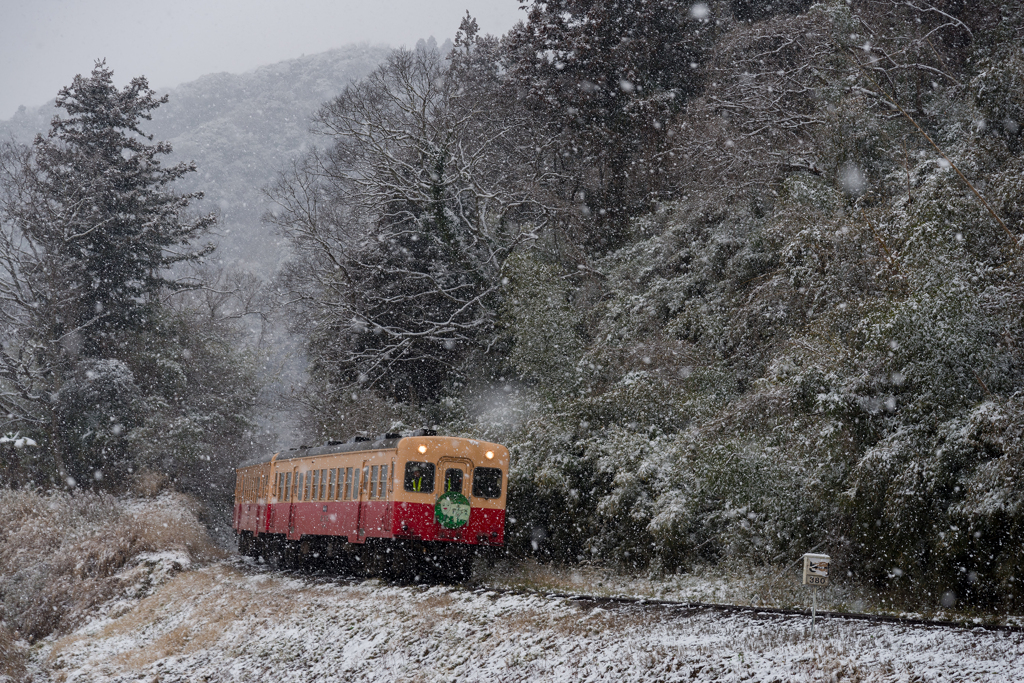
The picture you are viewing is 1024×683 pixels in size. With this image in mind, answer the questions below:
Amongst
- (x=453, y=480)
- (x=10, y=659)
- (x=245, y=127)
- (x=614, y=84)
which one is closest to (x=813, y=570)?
(x=453, y=480)

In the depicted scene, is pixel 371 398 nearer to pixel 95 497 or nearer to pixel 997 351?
pixel 95 497

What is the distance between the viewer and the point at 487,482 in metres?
14.5

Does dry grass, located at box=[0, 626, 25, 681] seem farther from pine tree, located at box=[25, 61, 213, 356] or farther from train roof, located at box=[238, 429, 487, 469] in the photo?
pine tree, located at box=[25, 61, 213, 356]

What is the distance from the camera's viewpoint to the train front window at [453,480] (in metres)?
14.0

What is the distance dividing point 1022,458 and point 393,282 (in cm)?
1822

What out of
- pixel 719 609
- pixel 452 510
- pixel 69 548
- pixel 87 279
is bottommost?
pixel 69 548

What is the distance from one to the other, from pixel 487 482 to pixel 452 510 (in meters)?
0.88

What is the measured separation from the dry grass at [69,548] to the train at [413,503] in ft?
17.8

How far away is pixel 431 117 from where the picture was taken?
26562mm

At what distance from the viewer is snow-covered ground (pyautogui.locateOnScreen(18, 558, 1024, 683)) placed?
6.35 m

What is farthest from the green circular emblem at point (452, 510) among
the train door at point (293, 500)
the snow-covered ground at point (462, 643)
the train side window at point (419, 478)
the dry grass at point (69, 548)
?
the dry grass at point (69, 548)

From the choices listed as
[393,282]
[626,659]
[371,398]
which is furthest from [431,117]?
[626,659]

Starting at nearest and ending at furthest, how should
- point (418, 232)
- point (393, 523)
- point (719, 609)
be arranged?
point (719, 609)
point (393, 523)
point (418, 232)

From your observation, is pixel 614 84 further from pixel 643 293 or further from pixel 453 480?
pixel 453 480
